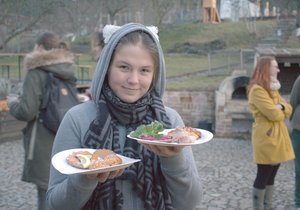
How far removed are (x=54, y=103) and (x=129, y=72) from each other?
213cm

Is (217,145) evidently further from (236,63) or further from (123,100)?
(236,63)

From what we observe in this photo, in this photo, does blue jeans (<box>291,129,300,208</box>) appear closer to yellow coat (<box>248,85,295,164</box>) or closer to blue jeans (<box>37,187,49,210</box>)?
yellow coat (<box>248,85,295,164</box>)

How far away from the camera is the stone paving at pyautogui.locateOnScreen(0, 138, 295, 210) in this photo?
5.71 metres

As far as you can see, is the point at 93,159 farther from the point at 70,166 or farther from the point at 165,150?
the point at 165,150

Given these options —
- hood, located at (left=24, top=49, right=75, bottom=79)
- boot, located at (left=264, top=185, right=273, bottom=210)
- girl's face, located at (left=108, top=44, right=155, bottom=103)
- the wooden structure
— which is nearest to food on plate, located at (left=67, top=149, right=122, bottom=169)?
girl's face, located at (left=108, top=44, right=155, bottom=103)

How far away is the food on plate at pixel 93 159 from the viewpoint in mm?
1613

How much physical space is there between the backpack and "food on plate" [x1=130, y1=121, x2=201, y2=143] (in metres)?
2.13

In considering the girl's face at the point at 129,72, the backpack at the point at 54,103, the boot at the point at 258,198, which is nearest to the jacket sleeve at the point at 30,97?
the backpack at the point at 54,103

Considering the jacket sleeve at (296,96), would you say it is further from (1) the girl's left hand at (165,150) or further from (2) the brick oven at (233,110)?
(2) the brick oven at (233,110)

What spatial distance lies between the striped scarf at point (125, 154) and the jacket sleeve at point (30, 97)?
2061 millimetres

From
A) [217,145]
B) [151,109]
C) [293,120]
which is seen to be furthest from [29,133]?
[217,145]

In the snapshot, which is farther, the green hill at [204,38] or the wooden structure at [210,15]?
the wooden structure at [210,15]

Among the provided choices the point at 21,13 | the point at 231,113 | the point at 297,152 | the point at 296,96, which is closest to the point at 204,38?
the point at 21,13

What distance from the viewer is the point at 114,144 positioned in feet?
6.07
